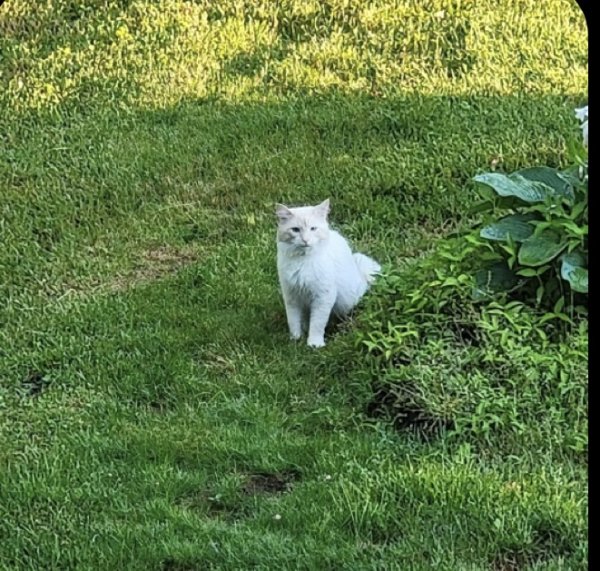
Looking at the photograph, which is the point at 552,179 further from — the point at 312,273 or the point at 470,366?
the point at 312,273

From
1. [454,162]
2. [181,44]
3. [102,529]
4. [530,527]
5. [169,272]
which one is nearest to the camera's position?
[530,527]

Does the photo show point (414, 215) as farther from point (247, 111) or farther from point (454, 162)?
point (247, 111)

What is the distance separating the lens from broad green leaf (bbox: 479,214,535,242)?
16.5ft

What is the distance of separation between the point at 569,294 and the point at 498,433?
90 centimetres

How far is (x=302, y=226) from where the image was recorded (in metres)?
Answer: 5.50

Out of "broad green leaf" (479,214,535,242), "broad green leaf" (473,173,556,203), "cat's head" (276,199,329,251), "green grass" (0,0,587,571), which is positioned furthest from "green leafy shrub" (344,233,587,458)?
"cat's head" (276,199,329,251)

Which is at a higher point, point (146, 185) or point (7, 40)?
point (7, 40)

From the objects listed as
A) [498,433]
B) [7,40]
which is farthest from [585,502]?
[7,40]

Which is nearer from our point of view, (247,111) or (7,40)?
(247,111)

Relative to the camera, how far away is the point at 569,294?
4859 millimetres

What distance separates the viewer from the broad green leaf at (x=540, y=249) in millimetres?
4816

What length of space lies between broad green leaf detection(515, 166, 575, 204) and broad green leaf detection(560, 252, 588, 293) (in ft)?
1.39

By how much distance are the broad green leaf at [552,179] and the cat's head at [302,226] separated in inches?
42.8

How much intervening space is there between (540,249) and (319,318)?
127 centimetres
